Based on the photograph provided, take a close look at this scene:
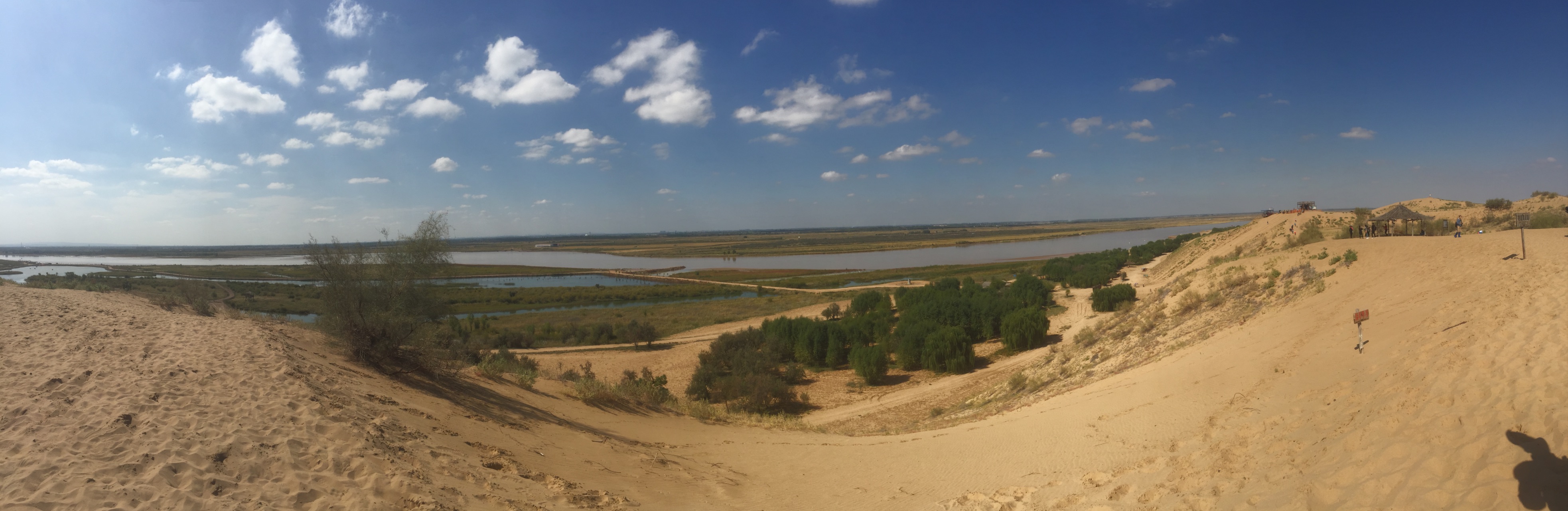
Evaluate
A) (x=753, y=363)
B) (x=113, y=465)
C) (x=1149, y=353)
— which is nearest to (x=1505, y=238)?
(x=1149, y=353)

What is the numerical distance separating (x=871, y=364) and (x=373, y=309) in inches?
547

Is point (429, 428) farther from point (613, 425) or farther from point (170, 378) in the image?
point (613, 425)

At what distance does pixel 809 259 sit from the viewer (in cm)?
10888

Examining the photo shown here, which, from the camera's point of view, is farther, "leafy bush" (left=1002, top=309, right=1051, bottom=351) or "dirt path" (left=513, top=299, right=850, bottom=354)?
"dirt path" (left=513, top=299, right=850, bottom=354)

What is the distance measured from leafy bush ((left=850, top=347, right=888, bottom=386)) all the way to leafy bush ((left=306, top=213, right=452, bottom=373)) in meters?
12.6

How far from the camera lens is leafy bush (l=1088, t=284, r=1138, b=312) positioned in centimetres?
2591

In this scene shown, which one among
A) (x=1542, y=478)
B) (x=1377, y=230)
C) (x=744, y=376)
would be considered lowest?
(x=744, y=376)

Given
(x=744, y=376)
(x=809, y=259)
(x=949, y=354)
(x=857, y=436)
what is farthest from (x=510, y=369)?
(x=809, y=259)

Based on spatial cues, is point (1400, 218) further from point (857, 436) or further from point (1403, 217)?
point (857, 436)

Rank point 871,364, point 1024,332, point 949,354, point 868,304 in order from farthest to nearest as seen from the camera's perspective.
Answer: point 868,304 < point 1024,332 < point 949,354 < point 871,364

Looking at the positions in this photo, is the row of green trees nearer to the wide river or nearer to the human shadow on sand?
the wide river

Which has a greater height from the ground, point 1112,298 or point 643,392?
point 1112,298

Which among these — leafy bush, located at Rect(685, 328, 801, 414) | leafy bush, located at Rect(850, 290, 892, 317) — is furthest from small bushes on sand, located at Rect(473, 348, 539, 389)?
leafy bush, located at Rect(850, 290, 892, 317)

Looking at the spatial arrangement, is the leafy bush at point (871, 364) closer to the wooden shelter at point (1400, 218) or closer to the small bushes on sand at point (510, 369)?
the small bushes on sand at point (510, 369)
